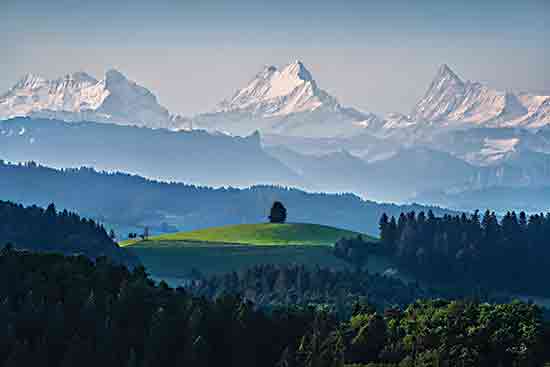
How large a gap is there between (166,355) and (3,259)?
1111 inches

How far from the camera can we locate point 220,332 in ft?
385

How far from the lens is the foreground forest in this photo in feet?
352

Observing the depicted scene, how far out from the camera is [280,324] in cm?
12312

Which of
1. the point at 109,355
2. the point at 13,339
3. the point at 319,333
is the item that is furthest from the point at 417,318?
the point at 13,339

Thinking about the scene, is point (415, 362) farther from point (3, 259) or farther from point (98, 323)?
point (3, 259)

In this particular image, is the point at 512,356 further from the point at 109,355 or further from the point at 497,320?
the point at 109,355

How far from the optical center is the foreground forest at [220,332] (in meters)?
107

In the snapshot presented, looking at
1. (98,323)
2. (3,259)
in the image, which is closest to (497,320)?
(98,323)

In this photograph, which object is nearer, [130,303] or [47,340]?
[47,340]

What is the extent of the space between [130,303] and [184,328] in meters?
8.07

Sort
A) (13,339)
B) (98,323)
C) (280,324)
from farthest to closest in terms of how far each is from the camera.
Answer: (280,324), (98,323), (13,339)

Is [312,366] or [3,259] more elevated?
[3,259]

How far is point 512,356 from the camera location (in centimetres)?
10712

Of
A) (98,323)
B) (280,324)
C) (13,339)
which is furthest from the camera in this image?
(280,324)
